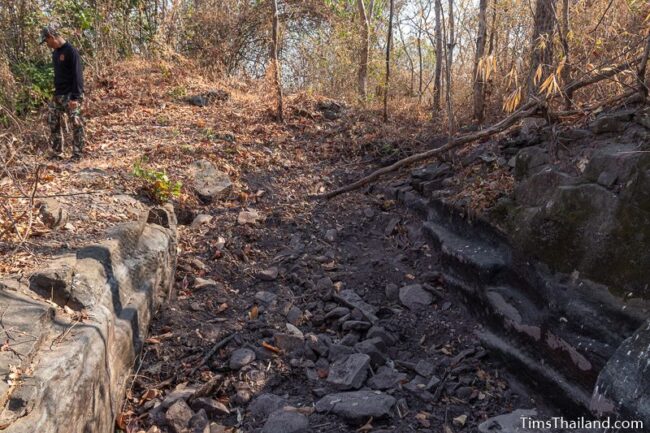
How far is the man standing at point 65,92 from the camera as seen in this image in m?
6.27

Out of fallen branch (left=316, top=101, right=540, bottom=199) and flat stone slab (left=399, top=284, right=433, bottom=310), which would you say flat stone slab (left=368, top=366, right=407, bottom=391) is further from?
fallen branch (left=316, top=101, right=540, bottom=199)

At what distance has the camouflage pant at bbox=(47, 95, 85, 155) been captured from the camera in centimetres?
639

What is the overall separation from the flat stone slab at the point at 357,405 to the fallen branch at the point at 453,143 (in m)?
2.98

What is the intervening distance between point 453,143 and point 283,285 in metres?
2.51

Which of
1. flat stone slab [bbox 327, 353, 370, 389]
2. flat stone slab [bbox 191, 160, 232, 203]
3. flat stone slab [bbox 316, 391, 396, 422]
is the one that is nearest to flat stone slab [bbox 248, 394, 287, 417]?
flat stone slab [bbox 316, 391, 396, 422]

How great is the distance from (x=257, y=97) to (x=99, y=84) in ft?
9.57

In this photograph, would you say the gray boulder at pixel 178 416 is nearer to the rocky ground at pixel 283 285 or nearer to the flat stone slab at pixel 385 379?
the rocky ground at pixel 283 285

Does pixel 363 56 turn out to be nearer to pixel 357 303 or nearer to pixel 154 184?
pixel 154 184

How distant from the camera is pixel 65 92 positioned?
20.9ft

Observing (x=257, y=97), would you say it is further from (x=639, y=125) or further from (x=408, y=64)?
(x=639, y=125)

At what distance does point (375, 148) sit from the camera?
741 centimetres

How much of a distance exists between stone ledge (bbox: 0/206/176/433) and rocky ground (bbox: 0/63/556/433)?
0.21m

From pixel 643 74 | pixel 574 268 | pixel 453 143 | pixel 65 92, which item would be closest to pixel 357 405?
pixel 574 268

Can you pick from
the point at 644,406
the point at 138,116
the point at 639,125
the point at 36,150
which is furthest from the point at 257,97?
the point at 644,406
